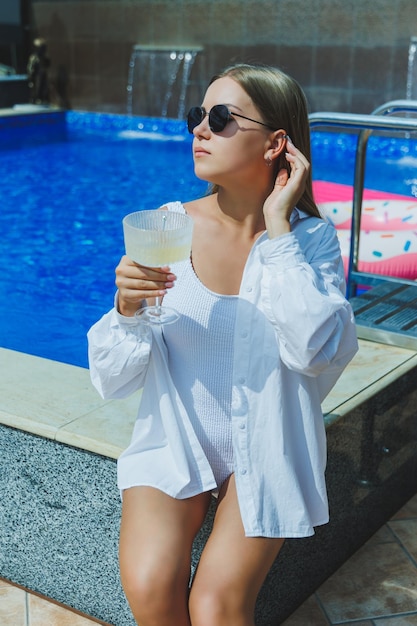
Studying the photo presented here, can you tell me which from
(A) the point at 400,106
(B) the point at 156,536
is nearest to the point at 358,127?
(A) the point at 400,106

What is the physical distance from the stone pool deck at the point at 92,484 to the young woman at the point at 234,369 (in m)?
0.25

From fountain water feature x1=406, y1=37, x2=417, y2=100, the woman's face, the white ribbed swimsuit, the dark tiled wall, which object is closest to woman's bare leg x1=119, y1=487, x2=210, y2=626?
the white ribbed swimsuit

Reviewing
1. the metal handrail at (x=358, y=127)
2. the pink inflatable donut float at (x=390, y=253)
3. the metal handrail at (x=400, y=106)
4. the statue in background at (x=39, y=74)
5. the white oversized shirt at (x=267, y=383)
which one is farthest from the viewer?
the statue in background at (x=39, y=74)

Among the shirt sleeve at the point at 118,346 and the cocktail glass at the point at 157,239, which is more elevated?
the cocktail glass at the point at 157,239

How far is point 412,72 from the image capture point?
12.8 metres

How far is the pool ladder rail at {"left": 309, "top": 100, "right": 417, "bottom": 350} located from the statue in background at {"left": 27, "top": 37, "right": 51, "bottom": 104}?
41.4ft

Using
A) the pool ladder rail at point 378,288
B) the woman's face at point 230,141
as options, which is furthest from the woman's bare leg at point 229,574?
the pool ladder rail at point 378,288

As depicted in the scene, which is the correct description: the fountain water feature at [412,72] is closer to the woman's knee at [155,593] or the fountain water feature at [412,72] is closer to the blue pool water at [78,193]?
the blue pool water at [78,193]

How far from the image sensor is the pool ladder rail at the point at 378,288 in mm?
3399

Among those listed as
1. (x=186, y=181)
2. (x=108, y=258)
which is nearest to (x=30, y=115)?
(x=186, y=181)

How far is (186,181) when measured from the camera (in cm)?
1021

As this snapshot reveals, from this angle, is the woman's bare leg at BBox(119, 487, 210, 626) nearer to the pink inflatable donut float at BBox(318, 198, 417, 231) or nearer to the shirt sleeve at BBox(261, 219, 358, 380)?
the shirt sleeve at BBox(261, 219, 358, 380)

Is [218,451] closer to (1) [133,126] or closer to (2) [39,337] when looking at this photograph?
(2) [39,337]

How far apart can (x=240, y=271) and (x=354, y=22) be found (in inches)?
472
